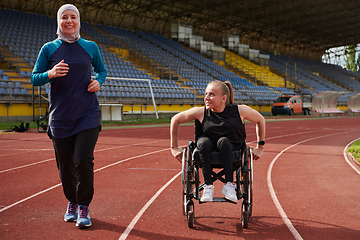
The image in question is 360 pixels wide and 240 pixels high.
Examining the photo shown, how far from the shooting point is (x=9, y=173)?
644 cm

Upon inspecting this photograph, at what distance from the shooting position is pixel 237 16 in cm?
4334

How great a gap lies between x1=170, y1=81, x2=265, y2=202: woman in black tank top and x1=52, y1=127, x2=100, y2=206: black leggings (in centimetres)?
86

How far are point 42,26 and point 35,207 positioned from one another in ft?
92.1

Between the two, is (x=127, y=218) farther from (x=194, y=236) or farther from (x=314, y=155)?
(x=314, y=155)

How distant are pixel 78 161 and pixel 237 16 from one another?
42.8 metres

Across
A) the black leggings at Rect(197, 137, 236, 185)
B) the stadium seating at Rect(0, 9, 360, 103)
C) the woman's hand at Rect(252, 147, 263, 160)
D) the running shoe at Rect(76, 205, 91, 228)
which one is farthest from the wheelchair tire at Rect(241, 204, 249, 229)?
the stadium seating at Rect(0, 9, 360, 103)

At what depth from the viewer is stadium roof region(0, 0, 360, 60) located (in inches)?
1454

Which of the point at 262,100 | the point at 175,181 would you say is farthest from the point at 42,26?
the point at 175,181

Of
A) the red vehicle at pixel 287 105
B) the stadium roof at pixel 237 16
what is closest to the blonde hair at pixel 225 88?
the red vehicle at pixel 287 105

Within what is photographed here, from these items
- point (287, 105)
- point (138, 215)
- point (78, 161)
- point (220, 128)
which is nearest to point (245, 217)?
point (220, 128)

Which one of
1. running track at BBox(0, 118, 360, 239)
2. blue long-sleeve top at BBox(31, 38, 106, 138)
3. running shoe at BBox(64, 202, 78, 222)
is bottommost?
running track at BBox(0, 118, 360, 239)

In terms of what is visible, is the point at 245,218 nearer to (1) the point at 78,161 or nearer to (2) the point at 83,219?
(2) the point at 83,219

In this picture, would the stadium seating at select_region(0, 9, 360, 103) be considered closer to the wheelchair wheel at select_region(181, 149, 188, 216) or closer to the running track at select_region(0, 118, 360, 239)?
the running track at select_region(0, 118, 360, 239)

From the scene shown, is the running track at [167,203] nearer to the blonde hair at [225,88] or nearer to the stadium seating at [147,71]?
the blonde hair at [225,88]
